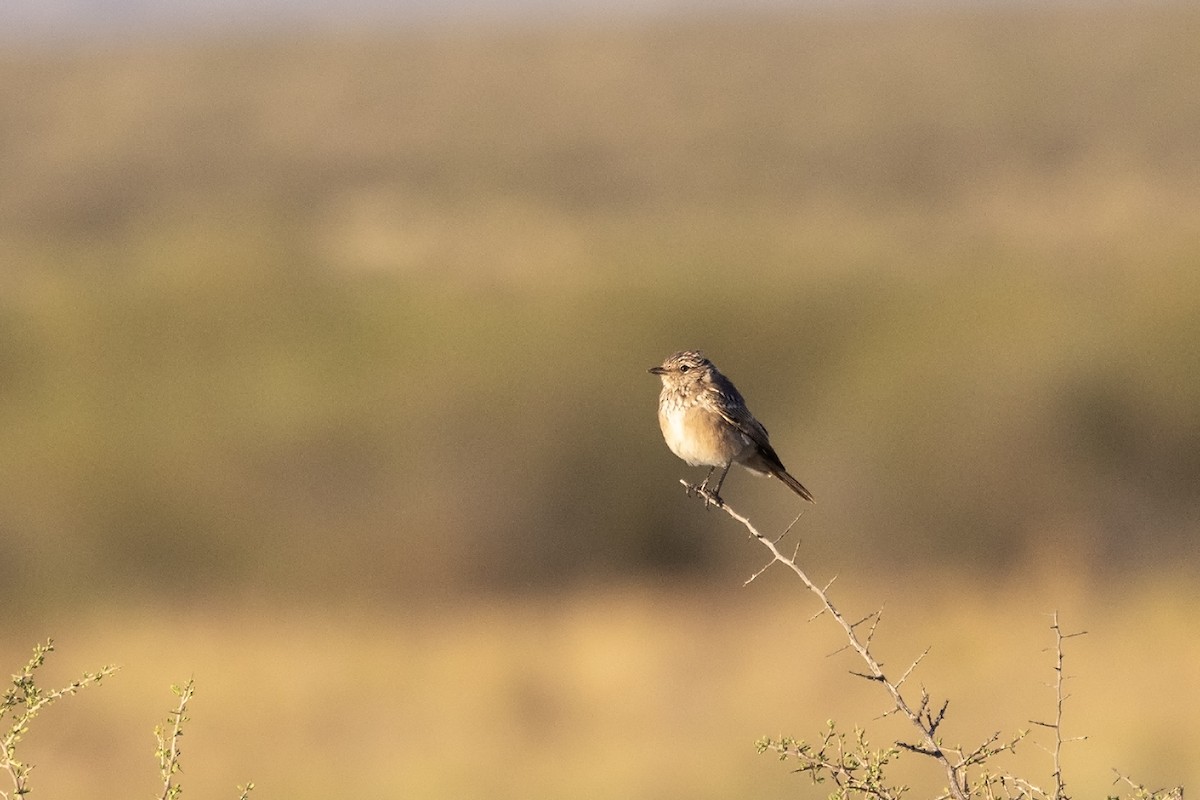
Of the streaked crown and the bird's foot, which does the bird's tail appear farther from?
the streaked crown

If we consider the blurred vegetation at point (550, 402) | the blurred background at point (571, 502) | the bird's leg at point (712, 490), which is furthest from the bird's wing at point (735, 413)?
the blurred vegetation at point (550, 402)

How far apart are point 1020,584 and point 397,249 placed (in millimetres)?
11051

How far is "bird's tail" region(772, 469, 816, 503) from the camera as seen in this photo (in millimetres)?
6050

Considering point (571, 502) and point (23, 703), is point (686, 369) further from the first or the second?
point (571, 502)

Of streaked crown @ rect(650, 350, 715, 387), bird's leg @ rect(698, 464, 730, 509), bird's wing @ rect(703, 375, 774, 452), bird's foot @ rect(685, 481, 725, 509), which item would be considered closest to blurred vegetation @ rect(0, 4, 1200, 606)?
bird's leg @ rect(698, 464, 730, 509)

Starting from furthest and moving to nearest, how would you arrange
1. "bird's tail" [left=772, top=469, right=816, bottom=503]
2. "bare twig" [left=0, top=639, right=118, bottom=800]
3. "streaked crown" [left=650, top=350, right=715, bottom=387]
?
"streaked crown" [left=650, top=350, right=715, bottom=387], "bird's tail" [left=772, top=469, right=816, bottom=503], "bare twig" [left=0, top=639, right=118, bottom=800]

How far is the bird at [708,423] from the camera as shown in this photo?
6375 mm

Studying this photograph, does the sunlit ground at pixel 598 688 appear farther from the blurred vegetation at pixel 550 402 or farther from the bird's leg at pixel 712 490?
the bird's leg at pixel 712 490

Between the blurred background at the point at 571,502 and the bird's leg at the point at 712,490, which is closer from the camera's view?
the bird's leg at the point at 712,490

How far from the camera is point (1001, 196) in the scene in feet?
128

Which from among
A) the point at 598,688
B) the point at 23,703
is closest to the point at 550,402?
the point at 598,688

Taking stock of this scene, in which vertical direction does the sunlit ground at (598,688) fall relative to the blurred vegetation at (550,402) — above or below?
below

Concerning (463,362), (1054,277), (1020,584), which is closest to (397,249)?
(463,362)

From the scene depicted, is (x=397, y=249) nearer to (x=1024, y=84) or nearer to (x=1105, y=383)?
(x=1105, y=383)
